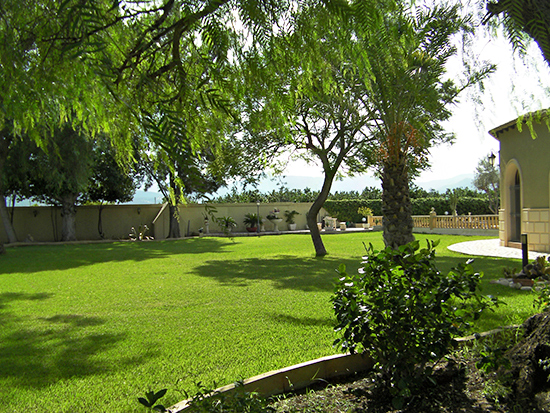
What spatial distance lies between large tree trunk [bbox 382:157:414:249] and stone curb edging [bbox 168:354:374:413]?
212 inches

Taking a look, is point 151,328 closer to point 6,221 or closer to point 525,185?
point 525,185

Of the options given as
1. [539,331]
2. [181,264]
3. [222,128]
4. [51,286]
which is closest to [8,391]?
[222,128]

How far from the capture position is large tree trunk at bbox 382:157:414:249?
27.5 feet

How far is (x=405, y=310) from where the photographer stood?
249cm

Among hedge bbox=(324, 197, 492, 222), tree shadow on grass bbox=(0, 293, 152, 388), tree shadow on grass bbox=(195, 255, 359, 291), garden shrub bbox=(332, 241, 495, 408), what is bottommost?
tree shadow on grass bbox=(195, 255, 359, 291)

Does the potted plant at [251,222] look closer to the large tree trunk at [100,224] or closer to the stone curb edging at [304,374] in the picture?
the large tree trunk at [100,224]

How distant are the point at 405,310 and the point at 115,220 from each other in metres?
24.9

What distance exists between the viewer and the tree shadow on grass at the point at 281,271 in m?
8.39

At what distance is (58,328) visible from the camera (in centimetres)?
524

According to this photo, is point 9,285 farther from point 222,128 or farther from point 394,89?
point 394,89

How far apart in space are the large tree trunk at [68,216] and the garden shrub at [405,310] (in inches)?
883

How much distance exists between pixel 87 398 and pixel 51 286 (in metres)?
6.42

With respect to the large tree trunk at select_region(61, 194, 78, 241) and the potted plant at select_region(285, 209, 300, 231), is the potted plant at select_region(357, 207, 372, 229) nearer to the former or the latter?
the potted plant at select_region(285, 209, 300, 231)

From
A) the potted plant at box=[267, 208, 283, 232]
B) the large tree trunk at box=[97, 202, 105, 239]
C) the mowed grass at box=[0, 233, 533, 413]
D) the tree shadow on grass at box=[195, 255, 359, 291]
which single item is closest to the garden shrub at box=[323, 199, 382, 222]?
the potted plant at box=[267, 208, 283, 232]
